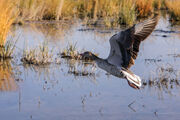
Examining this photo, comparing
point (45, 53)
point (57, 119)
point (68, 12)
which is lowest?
point (57, 119)

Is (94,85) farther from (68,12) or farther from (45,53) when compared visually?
(68,12)

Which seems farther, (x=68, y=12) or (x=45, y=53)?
(x=68, y=12)

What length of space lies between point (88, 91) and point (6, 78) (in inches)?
78.7

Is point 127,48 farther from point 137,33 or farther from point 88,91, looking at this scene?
point 88,91

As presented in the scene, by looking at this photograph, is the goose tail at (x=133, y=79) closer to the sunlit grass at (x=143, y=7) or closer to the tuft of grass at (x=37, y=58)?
the tuft of grass at (x=37, y=58)

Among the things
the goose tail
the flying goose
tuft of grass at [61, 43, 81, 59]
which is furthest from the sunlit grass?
the goose tail

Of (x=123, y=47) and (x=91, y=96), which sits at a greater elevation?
(x=123, y=47)

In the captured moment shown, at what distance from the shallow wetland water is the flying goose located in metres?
0.50

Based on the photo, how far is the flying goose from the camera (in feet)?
22.5

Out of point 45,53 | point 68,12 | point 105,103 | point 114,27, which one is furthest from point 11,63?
point 68,12

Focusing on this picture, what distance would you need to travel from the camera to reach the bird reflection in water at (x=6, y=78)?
8275 mm

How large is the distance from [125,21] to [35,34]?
455 cm

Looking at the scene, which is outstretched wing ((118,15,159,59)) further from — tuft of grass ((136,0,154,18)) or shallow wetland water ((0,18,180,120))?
tuft of grass ((136,0,154,18))

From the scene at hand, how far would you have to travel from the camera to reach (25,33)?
15.6 metres
